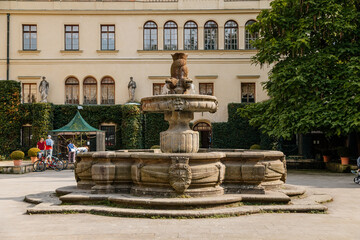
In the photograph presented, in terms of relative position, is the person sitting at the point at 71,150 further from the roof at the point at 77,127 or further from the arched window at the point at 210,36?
the arched window at the point at 210,36

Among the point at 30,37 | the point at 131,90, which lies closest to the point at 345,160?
the point at 131,90

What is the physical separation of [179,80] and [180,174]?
12.2ft

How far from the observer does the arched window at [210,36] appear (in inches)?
1289

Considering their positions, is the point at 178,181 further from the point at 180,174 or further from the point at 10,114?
the point at 10,114

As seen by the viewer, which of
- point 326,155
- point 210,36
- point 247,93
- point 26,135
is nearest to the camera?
point 326,155

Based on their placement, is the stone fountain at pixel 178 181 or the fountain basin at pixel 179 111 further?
the fountain basin at pixel 179 111

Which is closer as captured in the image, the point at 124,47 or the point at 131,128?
Answer: the point at 131,128

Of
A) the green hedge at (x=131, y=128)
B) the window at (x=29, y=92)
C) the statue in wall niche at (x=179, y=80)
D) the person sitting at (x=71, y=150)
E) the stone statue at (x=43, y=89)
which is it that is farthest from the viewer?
the window at (x=29, y=92)

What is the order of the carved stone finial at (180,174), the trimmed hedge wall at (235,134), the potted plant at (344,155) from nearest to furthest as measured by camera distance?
A: the carved stone finial at (180,174), the potted plant at (344,155), the trimmed hedge wall at (235,134)

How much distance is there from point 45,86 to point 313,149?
65.8 ft

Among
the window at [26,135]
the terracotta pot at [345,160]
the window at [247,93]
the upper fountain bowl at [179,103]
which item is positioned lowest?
the terracotta pot at [345,160]

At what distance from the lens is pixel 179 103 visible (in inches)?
398

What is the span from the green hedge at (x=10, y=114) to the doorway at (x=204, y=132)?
13.1 m

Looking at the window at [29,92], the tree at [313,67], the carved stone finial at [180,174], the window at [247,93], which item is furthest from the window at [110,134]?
the carved stone finial at [180,174]
